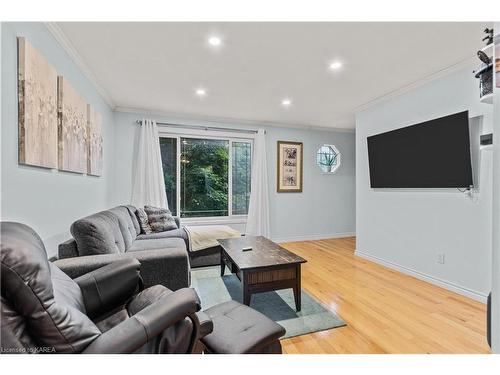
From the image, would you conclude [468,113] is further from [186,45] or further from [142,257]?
[142,257]

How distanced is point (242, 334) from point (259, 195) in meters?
3.57

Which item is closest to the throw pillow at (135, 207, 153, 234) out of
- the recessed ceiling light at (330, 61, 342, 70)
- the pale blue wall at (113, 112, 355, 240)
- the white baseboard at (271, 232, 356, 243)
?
the pale blue wall at (113, 112, 355, 240)

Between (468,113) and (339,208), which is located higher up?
(468,113)

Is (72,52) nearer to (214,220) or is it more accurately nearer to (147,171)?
(147,171)

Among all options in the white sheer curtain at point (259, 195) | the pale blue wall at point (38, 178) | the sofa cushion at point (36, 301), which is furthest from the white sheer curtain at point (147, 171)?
the sofa cushion at point (36, 301)

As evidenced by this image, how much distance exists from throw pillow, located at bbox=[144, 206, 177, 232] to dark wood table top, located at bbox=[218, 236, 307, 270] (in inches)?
42.7

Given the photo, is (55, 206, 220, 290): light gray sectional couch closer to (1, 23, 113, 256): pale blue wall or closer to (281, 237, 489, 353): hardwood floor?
(1, 23, 113, 256): pale blue wall

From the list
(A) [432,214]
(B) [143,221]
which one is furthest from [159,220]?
(A) [432,214]

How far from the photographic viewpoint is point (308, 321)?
206 centimetres

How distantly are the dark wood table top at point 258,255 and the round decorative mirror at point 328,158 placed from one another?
3111 millimetres

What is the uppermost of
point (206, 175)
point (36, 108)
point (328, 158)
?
point (328, 158)

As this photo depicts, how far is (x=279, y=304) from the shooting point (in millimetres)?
2361
